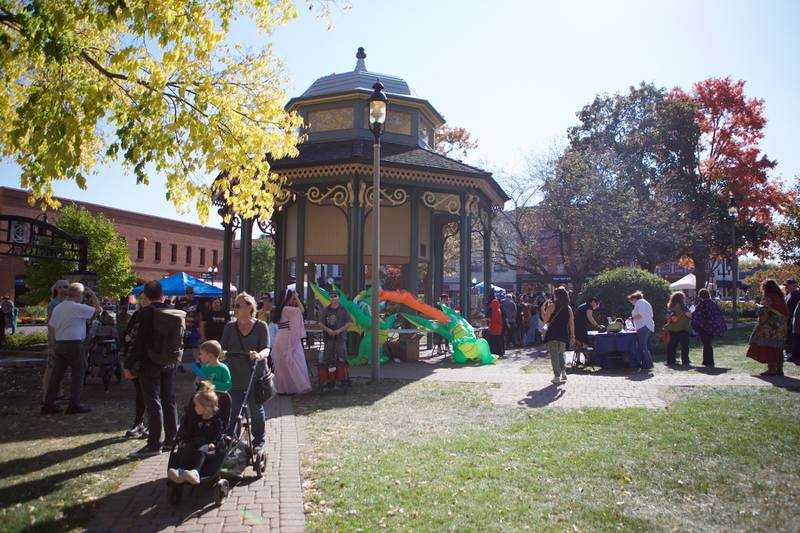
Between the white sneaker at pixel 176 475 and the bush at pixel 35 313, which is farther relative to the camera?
the bush at pixel 35 313

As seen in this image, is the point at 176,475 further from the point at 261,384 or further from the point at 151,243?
the point at 151,243

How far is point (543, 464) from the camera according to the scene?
5.98 metres

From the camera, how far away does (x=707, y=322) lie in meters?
13.8

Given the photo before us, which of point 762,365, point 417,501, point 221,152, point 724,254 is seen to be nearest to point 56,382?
point 221,152

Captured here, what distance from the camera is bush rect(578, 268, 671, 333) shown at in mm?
18938

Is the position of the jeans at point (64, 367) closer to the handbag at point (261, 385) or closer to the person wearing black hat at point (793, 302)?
the handbag at point (261, 385)

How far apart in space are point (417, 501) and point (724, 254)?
39229 millimetres

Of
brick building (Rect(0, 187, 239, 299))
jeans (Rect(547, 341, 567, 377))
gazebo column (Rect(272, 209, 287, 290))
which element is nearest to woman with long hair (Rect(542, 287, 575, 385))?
→ jeans (Rect(547, 341, 567, 377))

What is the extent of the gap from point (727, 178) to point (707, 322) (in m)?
27.8

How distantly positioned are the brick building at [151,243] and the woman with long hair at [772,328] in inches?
1781

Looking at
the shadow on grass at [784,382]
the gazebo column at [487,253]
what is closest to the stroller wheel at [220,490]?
the shadow on grass at [784,382]

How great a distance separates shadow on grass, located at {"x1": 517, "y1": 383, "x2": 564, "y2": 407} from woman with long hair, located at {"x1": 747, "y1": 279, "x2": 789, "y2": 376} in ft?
14.9

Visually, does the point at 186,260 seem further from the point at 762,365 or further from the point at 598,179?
the point at 762,365

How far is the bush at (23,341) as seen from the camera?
63.3ft
